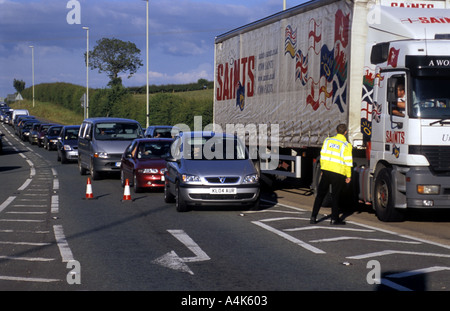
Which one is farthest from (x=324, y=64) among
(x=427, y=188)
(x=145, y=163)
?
(x=145, y=163)

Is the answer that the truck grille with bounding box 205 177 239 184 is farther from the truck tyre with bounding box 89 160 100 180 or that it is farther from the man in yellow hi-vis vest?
the truck tyre with bounding box 89 160 100 180

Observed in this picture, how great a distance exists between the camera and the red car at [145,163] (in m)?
19.1

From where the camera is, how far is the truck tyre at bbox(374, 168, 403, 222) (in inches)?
527

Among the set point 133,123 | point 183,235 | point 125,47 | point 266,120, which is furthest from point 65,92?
point 183,235

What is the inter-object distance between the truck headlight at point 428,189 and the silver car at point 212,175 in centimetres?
340

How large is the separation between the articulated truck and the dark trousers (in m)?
0.86

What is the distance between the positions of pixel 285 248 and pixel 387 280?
2.47m

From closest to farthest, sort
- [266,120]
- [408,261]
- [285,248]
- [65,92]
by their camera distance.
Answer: [408,261] < [285,248] < [266,120] < [65,92]

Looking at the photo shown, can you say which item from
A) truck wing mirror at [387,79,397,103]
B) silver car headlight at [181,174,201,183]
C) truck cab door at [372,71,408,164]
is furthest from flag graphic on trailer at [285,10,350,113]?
silver car headlight at [181,174,201,183]

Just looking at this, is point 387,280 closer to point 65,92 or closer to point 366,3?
point 366,3

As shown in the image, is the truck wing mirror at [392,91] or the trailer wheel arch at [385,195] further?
the trailer wheel arch at [385,195]

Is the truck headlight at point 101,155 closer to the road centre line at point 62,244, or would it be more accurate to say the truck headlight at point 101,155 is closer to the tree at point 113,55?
the road centre line at point 62,244

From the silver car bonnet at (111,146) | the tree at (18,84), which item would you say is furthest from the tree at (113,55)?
the silver car bonnet at (111,146)

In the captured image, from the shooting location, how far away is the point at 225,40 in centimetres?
2330
